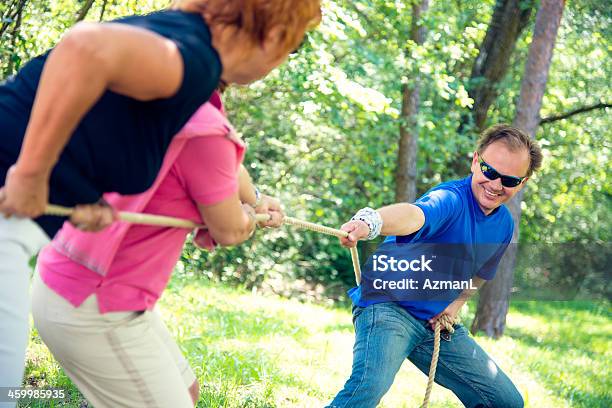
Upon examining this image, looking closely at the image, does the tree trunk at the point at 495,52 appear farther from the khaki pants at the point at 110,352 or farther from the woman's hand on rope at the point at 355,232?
the khaki pants at the point at 110,352

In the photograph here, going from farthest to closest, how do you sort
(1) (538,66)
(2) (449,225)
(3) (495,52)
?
(3) (495,52), (1) (538,66), (2) (449,225)

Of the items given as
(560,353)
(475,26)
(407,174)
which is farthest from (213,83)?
(475,26)

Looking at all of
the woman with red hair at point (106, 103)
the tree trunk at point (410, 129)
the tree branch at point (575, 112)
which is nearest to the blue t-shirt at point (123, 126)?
the woman with red hair at point (106, 103)

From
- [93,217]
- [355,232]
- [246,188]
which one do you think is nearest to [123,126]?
[93,217]

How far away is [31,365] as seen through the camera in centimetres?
432

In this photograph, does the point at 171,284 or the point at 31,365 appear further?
the point at 171,284

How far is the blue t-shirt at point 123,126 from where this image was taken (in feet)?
5.46

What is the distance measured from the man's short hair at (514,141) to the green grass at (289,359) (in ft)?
5.97

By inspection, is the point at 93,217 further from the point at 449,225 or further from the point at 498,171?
the point at 498,171

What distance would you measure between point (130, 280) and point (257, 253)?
10389 millimetres

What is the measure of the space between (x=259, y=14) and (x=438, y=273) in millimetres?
2181

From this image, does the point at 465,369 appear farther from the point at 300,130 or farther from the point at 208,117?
the point at 300,130

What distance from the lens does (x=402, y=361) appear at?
3291mm

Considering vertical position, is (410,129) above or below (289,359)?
above
